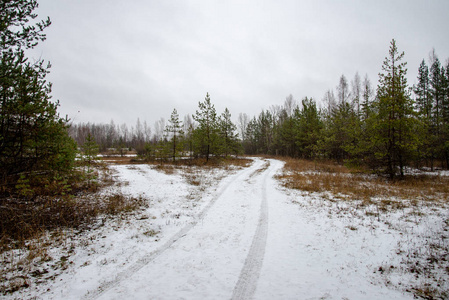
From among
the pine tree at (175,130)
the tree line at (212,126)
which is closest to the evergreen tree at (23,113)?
the tree line at (212,126)

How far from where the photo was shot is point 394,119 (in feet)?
49.9

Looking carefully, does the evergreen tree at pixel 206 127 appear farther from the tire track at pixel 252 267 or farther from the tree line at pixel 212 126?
the tire track at pixel 252 267

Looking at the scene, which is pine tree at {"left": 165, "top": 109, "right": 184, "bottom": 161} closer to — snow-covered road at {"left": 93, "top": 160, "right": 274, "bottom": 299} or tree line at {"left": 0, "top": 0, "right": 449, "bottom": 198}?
tree line at {"left": 0, "top": 0, "right": 449, "bottom": 198}

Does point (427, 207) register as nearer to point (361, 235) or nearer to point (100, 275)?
point (361, 235)

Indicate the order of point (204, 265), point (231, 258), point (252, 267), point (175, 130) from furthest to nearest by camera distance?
point (175, 130)
point (231, 258)
point (204, 265)
point (252, 267)

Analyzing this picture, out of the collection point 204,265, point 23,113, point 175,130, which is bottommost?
point 204,265

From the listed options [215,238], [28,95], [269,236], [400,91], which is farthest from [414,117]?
[28,95]

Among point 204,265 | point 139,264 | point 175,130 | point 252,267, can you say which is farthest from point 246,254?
point 175,130

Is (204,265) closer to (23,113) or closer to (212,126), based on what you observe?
(23,113)

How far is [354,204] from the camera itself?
9.21 metres

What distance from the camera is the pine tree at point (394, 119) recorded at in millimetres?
14750

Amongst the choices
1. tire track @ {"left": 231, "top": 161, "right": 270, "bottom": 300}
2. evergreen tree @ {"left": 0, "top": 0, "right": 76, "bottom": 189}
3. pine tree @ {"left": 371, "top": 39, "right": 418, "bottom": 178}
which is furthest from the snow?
pine tree @ {"left": 371, "top": 39, "right": 418, "bottom": 178}

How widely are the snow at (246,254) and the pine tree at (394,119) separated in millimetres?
9078

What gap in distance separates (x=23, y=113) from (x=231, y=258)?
769 cm
